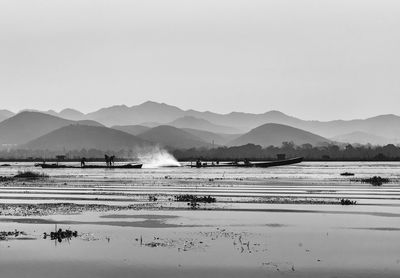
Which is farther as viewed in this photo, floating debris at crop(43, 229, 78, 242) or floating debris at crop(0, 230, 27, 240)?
floating debris at crop(0, 230, 27, 240)

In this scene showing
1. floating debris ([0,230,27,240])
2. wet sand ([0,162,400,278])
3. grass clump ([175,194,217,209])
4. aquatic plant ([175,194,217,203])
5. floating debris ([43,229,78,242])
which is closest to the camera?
wet sand ([0,162,400,278])

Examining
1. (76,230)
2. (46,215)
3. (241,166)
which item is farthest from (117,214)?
(241,166)

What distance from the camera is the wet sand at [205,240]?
80.0 feet

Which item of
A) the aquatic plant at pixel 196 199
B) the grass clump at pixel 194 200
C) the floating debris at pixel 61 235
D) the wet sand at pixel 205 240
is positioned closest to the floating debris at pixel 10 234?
the wet sand at pixel 205 240

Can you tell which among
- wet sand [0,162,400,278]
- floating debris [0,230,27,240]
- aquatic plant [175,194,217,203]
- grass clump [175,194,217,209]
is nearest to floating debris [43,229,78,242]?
wet sand [0,162,400,278]

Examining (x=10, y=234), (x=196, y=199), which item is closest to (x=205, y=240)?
(x=10, y=234)

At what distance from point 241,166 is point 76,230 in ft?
504

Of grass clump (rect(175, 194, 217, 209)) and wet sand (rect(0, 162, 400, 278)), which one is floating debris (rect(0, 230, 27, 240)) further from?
grass clump (rect(175, 194, 217, 209))

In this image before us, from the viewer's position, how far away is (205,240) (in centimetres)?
3098

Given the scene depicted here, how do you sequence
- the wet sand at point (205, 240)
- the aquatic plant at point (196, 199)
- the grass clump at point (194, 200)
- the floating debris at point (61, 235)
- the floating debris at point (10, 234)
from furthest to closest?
the aquatic plant at point (196, 199) → the grass clump at point (194, 200) → the floating debris at point (10, 234) → the floating debris at point (61, 235) → the wet sand at point (205, 240)

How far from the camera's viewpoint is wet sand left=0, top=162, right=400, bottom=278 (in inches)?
960

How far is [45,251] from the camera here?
28141 mm

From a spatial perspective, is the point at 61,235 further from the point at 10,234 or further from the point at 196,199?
the point at 196,199

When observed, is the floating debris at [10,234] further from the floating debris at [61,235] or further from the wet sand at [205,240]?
the floating debris at [61,235]
